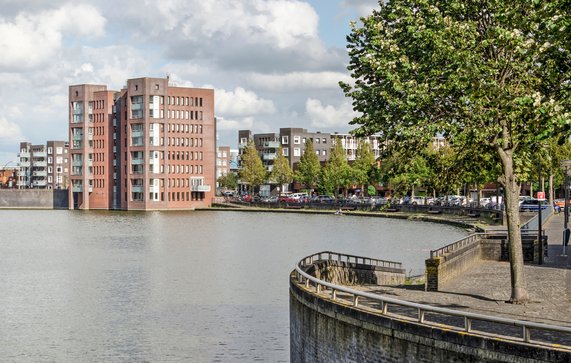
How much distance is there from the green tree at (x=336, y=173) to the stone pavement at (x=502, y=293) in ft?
452

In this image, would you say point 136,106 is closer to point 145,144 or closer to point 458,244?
point 145,144

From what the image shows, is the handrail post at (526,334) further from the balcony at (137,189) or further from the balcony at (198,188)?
the balcony at (198,188)

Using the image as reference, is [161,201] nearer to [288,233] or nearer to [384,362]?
[288,233]

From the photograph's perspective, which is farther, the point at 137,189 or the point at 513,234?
the point at 137,189

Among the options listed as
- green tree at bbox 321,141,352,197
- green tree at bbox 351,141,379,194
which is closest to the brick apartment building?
green tree at bbox 321,141,352,197

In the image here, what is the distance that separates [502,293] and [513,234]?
376cm

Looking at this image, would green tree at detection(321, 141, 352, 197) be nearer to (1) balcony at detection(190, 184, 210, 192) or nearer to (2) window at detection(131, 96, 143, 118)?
(1) balcony at detection(190, 184, 210, 192)

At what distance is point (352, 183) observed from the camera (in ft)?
600

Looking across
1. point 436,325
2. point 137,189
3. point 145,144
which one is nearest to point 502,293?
point 436,325

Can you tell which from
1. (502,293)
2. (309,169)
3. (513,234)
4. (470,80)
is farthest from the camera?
(309,169)

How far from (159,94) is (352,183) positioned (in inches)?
2002

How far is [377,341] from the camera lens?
21.6 meters

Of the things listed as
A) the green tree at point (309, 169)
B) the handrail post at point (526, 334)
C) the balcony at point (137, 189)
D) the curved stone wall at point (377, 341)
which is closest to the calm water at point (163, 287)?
the curved stone wall at point (377, 341)

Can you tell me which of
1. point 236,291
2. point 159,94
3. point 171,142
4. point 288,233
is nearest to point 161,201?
point 171,142
